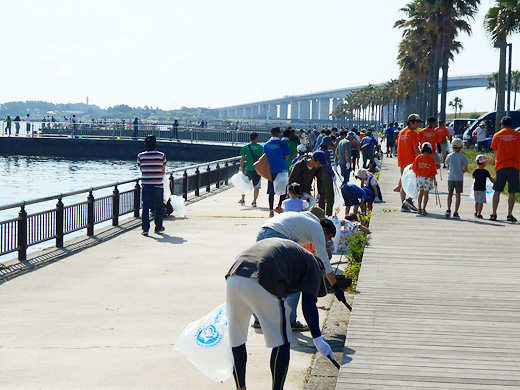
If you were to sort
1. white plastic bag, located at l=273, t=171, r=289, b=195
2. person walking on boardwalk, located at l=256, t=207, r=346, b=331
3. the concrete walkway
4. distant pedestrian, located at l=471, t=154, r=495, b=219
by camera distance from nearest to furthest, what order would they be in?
person walking on boardwalk, located at l=256, t=207, r=346, b=331 < the concrete walkway < distant pedestrian, located at l=471, t=154, r=495, b=219 < white plastic bag, located at l=273, t=171, r=289, b=195

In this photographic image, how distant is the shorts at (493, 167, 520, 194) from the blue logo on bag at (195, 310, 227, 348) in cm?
945

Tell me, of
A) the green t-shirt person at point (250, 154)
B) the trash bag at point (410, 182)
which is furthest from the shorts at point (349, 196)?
the green t-shirt person at point (250, 154)

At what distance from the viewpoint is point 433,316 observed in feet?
24.3

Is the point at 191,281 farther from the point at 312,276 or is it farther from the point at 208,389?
the point at 312,276

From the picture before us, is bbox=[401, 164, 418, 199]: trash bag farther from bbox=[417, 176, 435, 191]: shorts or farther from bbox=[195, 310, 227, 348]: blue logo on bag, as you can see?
bbox=[195, 310, 227, 348]: blue logo on bag

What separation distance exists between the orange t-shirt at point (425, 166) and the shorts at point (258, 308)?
9443 mm

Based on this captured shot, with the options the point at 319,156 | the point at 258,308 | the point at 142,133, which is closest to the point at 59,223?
the point at 319,156

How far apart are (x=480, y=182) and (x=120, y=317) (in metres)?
→ 8.44

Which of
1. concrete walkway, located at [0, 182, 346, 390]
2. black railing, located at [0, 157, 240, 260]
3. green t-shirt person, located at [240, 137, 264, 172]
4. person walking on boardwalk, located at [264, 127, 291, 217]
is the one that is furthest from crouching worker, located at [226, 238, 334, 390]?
green t-shirt person, located at [240, 137, 264, 172]

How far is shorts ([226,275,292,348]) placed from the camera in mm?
5234

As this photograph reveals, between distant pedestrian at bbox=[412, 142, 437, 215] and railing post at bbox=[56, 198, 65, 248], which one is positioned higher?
distant pedestrian at bbox=[412, 142, 437, 215]

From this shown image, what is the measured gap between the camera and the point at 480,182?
14289mm

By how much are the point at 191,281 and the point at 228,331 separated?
482cm

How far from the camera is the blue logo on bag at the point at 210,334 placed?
5902mm
